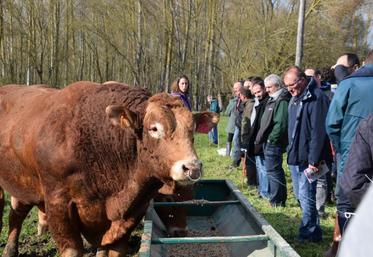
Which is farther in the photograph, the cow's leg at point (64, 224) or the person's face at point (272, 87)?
the person's face at point (272, 87)

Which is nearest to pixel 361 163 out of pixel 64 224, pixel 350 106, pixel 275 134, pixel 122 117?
pixel 350 106

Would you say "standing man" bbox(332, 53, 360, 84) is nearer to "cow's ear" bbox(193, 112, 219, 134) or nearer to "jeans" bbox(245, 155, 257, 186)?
"cow's ear" bbox(193, 112, 219, 134)

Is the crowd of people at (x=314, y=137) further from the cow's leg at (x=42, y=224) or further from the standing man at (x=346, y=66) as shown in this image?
the cow's leg at (x=42, y=224)

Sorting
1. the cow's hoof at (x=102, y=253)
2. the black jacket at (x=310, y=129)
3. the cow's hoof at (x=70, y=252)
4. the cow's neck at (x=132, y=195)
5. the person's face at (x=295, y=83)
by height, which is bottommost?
the cow's hoof at (x=102, y=253)

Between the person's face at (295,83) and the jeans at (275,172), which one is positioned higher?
the person's face at (295,83)

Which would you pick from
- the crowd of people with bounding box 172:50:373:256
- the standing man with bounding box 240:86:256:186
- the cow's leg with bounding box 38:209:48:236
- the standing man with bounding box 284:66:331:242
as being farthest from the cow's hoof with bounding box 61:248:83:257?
the standing man with bounding box 240:86:256:186

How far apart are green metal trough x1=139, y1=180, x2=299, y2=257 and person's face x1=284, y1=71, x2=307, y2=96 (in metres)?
1.36

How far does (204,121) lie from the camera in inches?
157

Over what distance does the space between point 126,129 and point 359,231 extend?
3.24 meters

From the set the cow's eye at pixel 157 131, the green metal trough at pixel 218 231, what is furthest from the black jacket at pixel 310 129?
the cow's eye at pixel 157 131

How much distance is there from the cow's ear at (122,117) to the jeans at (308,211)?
241 centimetres

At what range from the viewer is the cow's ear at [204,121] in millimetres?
3924

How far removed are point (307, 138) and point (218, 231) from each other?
1533 millimetres

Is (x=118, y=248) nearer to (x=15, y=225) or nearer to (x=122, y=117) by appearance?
(x=122, y=117)
